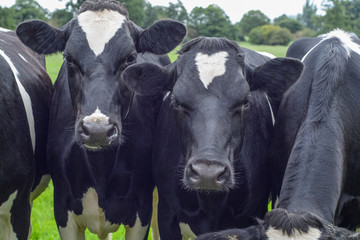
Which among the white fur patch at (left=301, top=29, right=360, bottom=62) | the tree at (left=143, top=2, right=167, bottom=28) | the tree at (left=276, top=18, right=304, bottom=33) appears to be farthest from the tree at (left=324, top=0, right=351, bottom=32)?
the white fur patch at (left=301, top=29, right=360, bottom=62)

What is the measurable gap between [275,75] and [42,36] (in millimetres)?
2445

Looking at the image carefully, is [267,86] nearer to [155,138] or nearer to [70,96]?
[155,138]

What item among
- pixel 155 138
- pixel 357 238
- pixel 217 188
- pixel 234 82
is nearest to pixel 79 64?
pixel 155 138

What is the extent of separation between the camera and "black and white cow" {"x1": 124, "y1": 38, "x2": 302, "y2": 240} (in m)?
4.35

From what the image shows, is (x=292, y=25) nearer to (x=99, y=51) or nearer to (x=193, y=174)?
(x=99, y=51)

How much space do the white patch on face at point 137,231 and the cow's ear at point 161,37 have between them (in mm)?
1849

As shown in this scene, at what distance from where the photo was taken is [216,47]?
15.7 ft

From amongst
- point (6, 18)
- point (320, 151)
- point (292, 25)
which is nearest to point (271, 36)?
point (292, 25)

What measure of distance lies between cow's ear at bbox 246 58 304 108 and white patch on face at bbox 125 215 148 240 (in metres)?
2.03

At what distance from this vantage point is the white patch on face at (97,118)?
15.4ft

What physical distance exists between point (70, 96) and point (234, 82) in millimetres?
1952

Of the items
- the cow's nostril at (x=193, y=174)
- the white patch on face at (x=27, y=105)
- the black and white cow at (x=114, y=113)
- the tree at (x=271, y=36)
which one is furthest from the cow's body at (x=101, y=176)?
the tree at (x=271, y=36)

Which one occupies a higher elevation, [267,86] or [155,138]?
[267,86]

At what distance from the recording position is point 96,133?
464 centimetres
